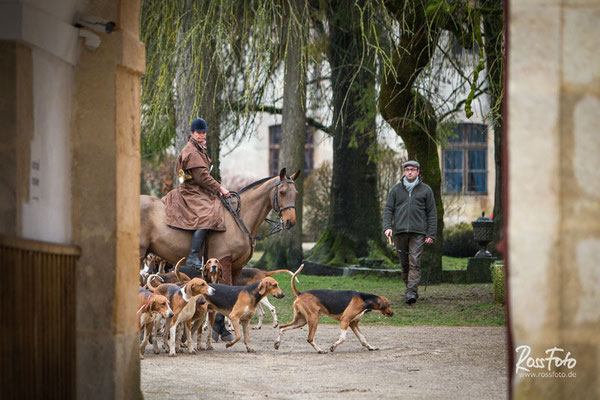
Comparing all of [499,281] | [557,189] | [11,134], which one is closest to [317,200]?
[499,281]

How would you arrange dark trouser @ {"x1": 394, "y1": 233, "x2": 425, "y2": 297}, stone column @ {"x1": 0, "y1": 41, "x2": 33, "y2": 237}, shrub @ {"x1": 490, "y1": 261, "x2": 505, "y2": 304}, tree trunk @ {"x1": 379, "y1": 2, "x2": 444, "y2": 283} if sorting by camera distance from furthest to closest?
1. tree trunk @ {"x1": 379, "y1": 2, "x2": 444, "y2": 283}
2. dark trouser @ {"x1": 394, "y1": 233, "x2": 425, "y2": 297}
3. shrub @ {"x1": 490, "y1": 261, "x2": 505, "y2": 304}
4. stone column @ {"x1": 0, "y1": 41, "x2": 33, "y2": 237}

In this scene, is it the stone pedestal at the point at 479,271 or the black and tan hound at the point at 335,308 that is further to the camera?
the stone pedestal at the point at 479,271

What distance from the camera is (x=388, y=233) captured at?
14.1m

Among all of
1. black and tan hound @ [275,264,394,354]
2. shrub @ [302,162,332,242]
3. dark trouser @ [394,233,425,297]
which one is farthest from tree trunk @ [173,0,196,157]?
shrub @ [302,162,332,242]

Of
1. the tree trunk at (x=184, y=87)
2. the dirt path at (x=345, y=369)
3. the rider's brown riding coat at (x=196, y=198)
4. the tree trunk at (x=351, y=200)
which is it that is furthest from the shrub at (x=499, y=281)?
the tree trunk at (x=351, y=200)

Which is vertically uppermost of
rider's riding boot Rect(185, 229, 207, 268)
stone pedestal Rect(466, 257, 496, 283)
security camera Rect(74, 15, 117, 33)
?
security camera Rect(74, 15, 117, 33)

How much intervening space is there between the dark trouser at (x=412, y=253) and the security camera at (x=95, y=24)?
9.12m

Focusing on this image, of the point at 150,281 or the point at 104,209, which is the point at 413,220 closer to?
the point at 150,281

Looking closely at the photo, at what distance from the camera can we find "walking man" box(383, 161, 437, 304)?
14688 mm

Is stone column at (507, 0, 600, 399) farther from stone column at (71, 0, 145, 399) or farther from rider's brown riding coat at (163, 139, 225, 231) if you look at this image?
rider's brown riding coat at (163, 139, 225, 231)

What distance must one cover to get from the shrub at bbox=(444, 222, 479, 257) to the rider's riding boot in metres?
16.8

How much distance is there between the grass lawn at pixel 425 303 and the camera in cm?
1318

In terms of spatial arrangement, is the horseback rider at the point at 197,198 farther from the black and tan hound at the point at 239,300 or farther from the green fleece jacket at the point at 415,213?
the green fleece jacket at the point at 415,213

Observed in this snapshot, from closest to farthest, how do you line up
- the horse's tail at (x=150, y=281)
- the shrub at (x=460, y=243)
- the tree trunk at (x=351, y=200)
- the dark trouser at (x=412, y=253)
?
the horse's tail at (x=150, y=281)
the dark trouser at (x=412, y=253)
the tree trunk at (x=351, y=200)
the shrub at (x=460, y=243)
